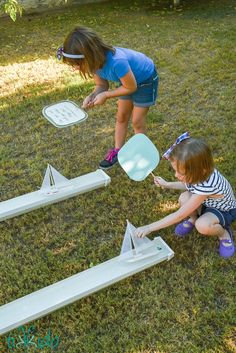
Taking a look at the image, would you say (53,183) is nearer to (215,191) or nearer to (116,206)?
(116,206)

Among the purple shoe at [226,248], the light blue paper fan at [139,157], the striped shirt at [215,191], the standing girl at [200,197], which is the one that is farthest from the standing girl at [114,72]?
the purple shoe at [226,248]

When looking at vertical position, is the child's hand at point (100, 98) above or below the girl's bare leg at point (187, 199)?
above

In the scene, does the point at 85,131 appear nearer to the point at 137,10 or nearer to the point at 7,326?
the point at 7,326

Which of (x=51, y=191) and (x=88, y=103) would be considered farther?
(x=51, y=191)

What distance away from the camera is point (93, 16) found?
6.00 meters

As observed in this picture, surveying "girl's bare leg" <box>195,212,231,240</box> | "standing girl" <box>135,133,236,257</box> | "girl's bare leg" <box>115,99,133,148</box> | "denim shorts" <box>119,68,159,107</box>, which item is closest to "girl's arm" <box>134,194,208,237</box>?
"standing girl" <box>135,133,236,257</box>

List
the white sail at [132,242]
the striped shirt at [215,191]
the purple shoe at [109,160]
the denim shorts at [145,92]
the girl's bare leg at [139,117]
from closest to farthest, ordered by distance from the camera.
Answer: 1. the striped shirt at [215,191]
2. the white sail at [132,242]
3. the denim shorts at [145,92]
4. the girl's bare leg at [139,117]
5. the purple shoe at [109,160]

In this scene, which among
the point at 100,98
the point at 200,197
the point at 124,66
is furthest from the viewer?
the point at 100,98

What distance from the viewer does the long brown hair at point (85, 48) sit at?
6.90 ft

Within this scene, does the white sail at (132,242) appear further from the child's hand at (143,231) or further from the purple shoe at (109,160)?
the purple shoe at (109,160)

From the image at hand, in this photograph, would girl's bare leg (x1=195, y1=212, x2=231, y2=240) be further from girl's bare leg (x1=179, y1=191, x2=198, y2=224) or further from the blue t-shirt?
the blue t-shirt

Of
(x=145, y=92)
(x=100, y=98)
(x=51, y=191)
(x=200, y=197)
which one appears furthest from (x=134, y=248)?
(x=145, y=92)

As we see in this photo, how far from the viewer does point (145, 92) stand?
2537 millimetres

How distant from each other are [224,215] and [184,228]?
0.24m
